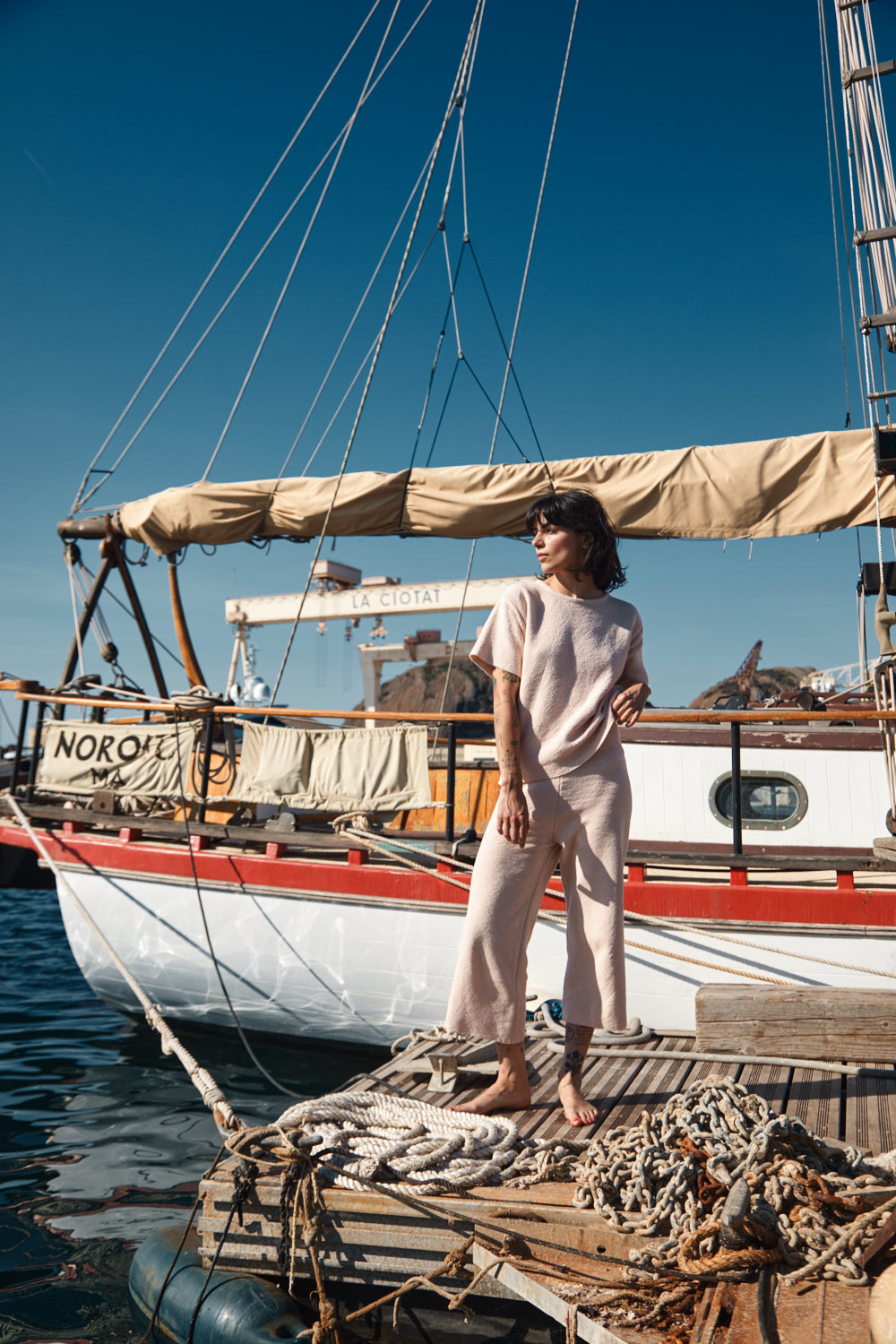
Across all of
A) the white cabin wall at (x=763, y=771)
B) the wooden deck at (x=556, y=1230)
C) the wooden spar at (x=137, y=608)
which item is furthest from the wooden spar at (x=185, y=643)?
the wooden deck at (x=556, y=1230)

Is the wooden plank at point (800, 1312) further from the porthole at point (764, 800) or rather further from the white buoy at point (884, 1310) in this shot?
the porthole at point (764, 800)

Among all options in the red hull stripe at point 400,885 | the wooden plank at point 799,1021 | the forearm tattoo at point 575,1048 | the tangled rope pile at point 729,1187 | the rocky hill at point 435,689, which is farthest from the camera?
the rocky hill at point 435,689

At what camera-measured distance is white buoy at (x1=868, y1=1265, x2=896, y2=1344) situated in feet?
5.64

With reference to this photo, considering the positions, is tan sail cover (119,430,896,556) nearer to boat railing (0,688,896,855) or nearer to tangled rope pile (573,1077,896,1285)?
boat railing (0,688,896,855)

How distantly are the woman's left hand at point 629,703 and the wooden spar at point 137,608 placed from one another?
6448 mm

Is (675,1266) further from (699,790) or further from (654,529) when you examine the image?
(654,529)

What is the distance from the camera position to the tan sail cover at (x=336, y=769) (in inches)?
252

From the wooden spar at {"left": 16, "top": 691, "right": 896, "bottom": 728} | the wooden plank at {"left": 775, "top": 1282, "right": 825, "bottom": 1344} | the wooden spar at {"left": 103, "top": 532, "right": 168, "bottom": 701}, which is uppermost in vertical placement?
the wooden spar at {"left": 103, "top": 532, "right": 168, "bottom": 701}

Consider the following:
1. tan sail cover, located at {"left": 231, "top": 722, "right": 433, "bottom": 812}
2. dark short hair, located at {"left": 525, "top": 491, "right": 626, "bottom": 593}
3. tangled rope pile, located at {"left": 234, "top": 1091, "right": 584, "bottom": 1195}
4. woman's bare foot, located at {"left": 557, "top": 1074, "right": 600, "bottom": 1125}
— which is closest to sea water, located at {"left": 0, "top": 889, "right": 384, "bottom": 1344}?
tangled rope pile, located at {"left": 234, "top": 1091, "right": 584, "bottom": 1195}

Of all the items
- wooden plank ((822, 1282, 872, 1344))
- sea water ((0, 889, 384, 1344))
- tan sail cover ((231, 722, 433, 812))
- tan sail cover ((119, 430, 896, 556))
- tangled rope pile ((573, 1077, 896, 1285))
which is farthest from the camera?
tan sail cover ((119, 430, 896, 556))

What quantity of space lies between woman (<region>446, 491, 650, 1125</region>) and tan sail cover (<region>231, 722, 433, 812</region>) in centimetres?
308

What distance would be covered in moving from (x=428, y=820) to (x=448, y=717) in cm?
220

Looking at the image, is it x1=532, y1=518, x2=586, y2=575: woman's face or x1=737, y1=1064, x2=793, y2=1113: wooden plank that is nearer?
x1=532, y1=518, x2=586, y2=575: woman's face

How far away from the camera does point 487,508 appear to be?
24.4ft
